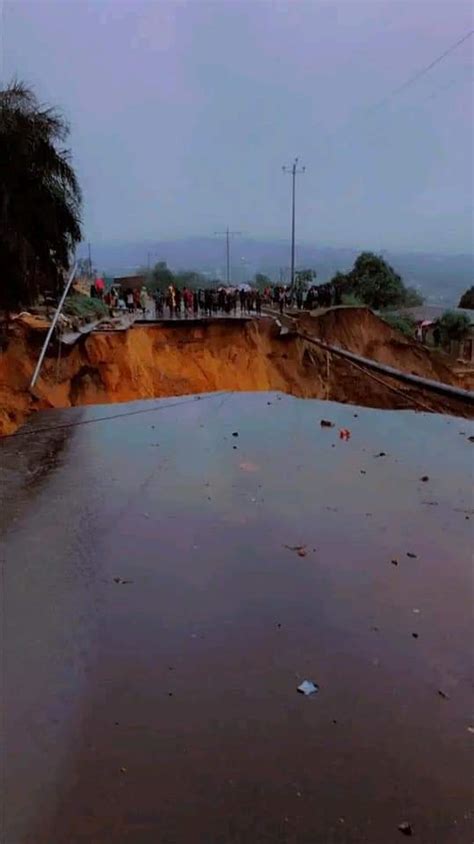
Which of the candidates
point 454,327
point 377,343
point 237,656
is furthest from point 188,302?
point 237,656

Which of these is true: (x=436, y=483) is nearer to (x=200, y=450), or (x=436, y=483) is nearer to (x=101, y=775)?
(x=200, y=450)

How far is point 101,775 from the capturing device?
6.66ft

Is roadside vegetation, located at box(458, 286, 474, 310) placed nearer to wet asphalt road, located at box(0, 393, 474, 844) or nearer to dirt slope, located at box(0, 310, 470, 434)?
dirt slope, located at box(0, 310, 470, 434)

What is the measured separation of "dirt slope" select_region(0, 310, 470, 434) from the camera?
41.0ft

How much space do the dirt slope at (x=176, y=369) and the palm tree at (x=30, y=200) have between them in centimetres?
173

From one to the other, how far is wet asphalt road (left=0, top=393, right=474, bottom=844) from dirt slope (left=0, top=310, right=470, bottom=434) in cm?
689

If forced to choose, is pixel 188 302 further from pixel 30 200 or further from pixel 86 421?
pixel 86 421

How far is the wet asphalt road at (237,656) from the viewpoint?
1.92 metres

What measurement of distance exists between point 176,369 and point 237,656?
14.6 m

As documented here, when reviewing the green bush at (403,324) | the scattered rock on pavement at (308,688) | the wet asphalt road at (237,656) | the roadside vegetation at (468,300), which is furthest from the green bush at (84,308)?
the roadside vegetation at (468,300)

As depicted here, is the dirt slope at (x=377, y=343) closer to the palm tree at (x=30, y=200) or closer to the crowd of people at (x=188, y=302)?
the crowd of people at (x=188, y=302)

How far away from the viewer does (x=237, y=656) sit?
105 inches

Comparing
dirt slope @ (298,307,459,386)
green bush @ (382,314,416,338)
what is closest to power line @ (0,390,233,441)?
dirt slope @ (298,307,459,386)

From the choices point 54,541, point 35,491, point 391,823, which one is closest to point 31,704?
point 391,823
